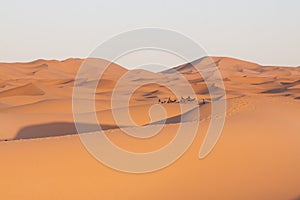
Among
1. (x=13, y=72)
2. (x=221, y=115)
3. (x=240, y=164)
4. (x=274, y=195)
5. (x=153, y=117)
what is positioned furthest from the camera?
(x=13, y=72)

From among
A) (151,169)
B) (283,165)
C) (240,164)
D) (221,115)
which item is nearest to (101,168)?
(151,169)

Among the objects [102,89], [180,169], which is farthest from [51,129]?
[102,89]

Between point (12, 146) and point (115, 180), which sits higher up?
point (12, 146)

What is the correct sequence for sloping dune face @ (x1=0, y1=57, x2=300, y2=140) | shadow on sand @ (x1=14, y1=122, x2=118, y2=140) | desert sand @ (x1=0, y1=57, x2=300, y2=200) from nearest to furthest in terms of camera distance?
desert sand @ (x1=0, y1=57, x2=300, y2=200)
shadow on sand @ (x1=14, y1=122, x2=118, y2=140)
sloping dune face @ (x1=0, y1=57, x2=300, y2=140)

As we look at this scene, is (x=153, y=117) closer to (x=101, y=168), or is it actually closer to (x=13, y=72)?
(x=101, y=168)

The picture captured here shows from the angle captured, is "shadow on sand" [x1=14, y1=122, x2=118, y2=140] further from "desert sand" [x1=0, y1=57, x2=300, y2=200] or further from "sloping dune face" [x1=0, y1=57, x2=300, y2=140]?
"desert sand" [x1=0, y1=57, x2=300, y2=200]

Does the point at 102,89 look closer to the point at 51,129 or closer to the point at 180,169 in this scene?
the point at 51,129

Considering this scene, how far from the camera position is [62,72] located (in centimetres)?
9294

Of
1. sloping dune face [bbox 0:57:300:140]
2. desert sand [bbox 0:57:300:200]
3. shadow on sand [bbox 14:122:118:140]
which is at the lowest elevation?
desert sand [bbox 0:57:300:200]

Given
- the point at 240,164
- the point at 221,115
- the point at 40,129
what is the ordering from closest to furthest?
the point at 240,164 < the point at 221,115 < the point at 40,129

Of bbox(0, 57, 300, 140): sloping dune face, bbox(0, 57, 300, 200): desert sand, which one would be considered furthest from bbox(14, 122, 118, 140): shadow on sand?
bbox(0, 57, 300, 200): desert sand

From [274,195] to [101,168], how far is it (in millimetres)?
3318

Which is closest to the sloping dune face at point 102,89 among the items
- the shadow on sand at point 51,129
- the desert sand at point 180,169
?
the shadow on sand at point 51,129

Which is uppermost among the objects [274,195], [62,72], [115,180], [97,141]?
[62,72]
